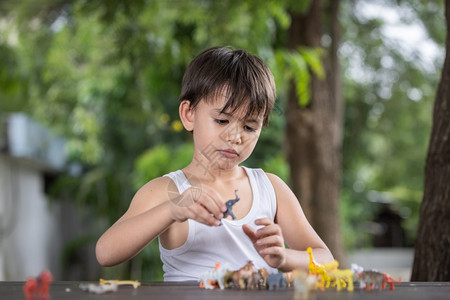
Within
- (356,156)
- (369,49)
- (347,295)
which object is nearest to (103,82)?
(369,49)

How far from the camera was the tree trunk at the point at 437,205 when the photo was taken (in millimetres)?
2379

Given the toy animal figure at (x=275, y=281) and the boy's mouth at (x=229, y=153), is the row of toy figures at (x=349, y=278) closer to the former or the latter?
the toy animal figure at (x=275, y=281)

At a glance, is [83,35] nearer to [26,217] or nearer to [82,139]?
[82,139]

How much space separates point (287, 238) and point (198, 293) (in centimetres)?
75

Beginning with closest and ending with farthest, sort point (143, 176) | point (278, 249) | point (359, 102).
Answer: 1. point (278, 249)
2. point (143, 176)
3. point (359, 102)

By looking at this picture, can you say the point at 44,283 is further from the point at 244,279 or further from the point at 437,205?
the point at 437,205

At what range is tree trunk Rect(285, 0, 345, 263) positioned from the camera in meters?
5.93

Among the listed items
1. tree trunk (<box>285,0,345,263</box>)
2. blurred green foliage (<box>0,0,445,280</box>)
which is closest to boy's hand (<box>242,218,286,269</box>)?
blurred green foliage (<box>0,0,445,280</box>)

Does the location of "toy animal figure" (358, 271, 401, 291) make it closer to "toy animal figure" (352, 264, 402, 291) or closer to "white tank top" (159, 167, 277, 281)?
"toy animal figure" (352, 264, 402, 291)

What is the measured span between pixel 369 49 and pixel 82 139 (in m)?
4.64

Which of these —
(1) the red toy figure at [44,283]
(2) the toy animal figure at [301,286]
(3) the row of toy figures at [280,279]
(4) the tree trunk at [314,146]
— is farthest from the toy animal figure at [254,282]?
(4) the tree trunk at [314,146]

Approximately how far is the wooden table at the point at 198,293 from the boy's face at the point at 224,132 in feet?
1.61

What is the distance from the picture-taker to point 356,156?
1102 centimetres

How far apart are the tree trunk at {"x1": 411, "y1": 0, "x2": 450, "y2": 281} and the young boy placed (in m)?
0.76
